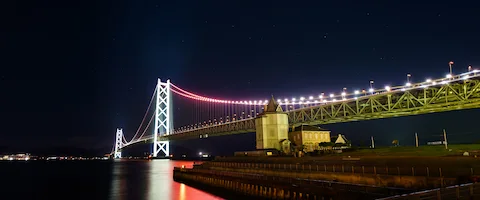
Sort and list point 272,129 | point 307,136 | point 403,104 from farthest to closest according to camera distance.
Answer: point 307,136
point 272,129
point 403,104

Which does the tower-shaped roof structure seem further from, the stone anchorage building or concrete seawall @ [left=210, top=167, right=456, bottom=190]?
concrete seawall @ [left=210, top=167, right=456, bottom=190]

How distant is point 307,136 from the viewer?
6222 cm

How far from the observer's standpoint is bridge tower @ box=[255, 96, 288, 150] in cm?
5906

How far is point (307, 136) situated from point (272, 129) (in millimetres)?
6955

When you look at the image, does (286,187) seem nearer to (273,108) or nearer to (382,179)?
(382,179)

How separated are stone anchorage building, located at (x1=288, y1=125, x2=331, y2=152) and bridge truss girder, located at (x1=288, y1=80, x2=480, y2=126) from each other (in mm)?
5384

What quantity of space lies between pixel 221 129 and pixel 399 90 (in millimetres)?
53397

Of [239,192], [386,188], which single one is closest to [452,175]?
[386,188]

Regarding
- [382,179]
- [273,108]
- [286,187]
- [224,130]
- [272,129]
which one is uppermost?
[273,108]

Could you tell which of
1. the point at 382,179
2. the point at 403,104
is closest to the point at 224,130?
the point at 403,104

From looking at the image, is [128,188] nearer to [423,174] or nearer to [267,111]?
[267,111]

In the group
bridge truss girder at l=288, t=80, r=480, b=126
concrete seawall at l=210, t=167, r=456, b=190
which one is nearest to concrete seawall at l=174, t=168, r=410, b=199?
concrete seawall at l=210, t=167, r=456, b=190

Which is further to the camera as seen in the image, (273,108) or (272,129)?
(273,108)

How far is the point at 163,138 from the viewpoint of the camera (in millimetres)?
126188
